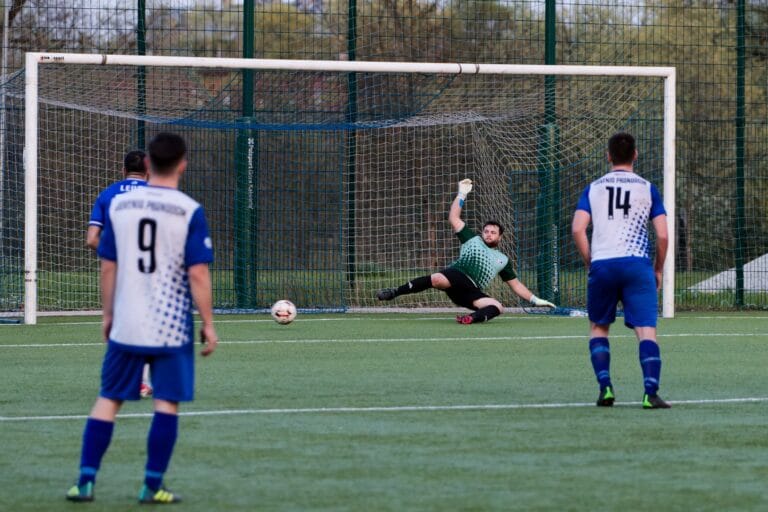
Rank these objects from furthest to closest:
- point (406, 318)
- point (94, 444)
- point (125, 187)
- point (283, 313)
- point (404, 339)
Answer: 1. point (406, 318)
2. point (283, 313)
3. point (404, 339)
4. point (125, 187)
5. point (94, 444)

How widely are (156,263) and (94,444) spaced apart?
0.81 meters

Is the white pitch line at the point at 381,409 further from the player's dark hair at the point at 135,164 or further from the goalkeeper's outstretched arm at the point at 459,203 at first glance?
the goalkeeper's outstretched arm at the point at 459,203

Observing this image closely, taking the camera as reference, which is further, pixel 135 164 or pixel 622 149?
pixel 135 164

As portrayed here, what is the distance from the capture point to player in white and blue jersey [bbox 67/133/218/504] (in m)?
5.93

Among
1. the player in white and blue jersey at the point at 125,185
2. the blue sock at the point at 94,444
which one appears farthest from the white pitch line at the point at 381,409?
the blue sock at the point at 94,444

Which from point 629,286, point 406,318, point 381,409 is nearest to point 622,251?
point 629,286

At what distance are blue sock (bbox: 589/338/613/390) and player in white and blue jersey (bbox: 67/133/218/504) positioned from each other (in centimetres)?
384

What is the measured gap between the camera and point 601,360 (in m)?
9.31

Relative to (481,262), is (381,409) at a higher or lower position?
lower

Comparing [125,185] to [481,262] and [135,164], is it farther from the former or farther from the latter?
[481,262]

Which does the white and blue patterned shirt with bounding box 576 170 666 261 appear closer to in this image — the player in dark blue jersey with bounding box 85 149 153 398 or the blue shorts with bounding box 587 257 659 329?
→ the blue shorts with bounding box 587 257 659 329

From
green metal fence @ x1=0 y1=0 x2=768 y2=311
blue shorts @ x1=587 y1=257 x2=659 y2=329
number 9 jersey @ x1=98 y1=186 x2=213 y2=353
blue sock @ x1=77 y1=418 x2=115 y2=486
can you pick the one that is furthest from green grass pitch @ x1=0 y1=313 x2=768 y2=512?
green metal fence @ x1=0 y1=0 x2=768 y2=311

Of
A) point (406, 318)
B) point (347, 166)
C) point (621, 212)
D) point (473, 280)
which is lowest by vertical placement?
point (406, 318)

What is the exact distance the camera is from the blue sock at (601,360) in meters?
9.18
